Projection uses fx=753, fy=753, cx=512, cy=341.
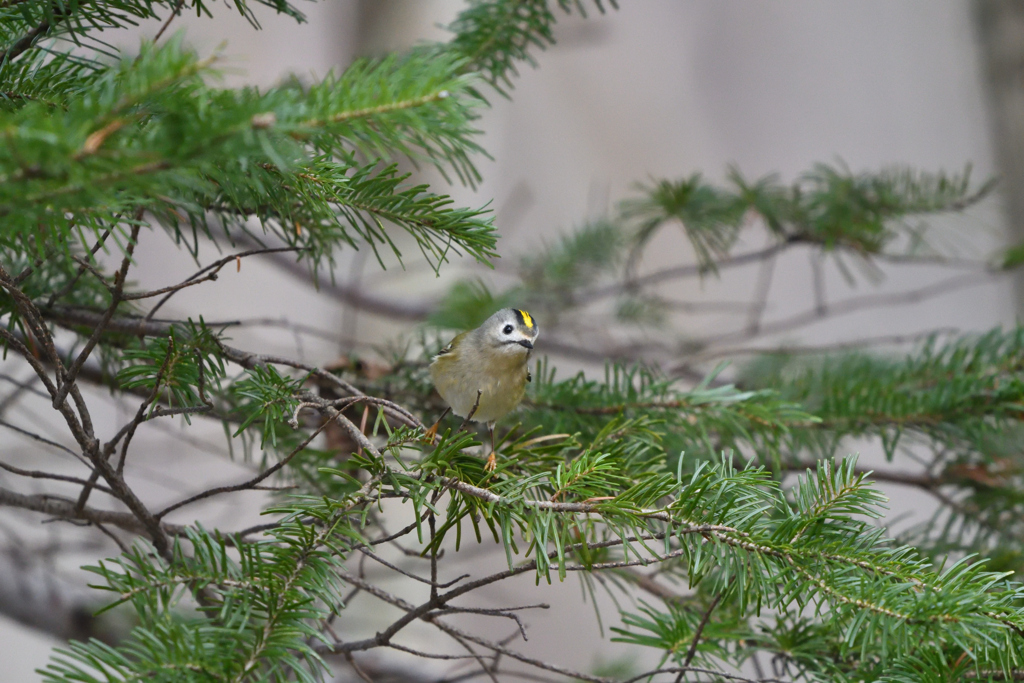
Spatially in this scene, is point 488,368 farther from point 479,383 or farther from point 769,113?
point 769,113

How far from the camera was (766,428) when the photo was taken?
48cm

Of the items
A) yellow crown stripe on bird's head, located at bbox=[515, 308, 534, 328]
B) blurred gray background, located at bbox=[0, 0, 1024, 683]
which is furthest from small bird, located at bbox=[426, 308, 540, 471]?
blurred gray background, located at bbox=[0, 0, 1024, 683]

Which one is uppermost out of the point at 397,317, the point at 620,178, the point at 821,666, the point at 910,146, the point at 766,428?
the point at 910,146

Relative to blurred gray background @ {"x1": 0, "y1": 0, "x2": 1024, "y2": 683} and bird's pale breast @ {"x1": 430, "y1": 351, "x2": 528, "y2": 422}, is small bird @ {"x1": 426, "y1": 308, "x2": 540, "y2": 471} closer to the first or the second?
bird's pale breast @ {"x1": 430, "y1": 351, "x2": 528, "y2": 422}

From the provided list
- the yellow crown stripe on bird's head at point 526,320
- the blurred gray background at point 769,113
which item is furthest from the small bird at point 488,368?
the blurred gray background at point 769,113

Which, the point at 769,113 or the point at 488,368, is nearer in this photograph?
the point at 488,368

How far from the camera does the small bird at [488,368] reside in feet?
1.61

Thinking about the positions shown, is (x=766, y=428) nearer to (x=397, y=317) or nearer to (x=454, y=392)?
(x=454, y=392)

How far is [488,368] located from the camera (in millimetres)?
495

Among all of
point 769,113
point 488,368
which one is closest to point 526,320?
point 488,368

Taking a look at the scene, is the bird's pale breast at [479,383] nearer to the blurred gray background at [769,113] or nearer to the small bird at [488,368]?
the small bird at [488,368]

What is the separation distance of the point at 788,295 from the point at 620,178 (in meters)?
0.45

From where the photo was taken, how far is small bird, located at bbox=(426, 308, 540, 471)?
1.61 ft

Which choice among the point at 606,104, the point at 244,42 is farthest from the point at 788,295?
the point at 244,42
